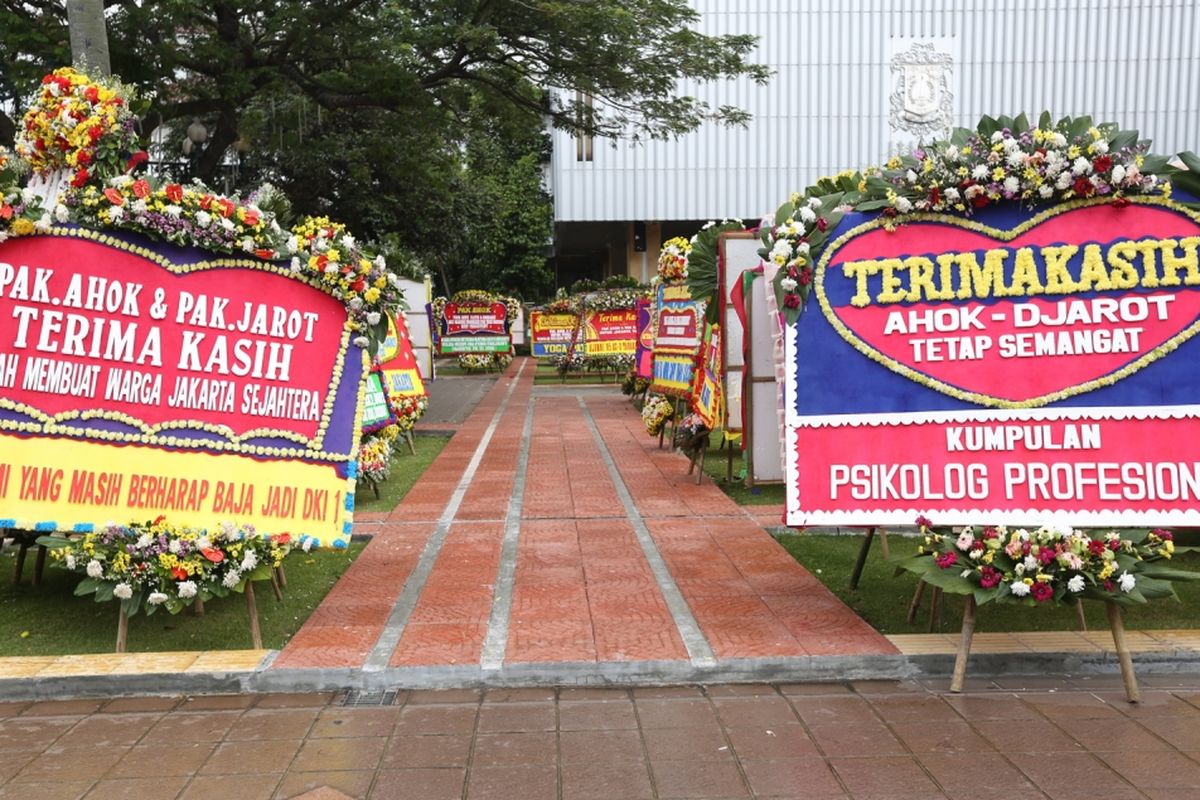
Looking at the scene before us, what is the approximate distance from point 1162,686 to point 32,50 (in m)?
12.5

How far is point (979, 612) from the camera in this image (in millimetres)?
6590

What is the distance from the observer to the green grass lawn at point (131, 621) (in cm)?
611

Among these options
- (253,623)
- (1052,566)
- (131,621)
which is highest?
(1052,566)

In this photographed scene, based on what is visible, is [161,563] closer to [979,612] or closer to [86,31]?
[86,31]

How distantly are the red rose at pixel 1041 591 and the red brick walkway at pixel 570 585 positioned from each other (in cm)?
85

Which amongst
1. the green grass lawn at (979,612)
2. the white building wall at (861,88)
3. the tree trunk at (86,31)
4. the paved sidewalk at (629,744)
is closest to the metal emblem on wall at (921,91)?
the white building wall at (861,88)

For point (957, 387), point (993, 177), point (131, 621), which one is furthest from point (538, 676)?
point (993, 177)

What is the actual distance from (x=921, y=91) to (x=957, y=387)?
38.3 meters

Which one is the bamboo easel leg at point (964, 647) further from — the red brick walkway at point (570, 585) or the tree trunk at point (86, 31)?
the tree trunk at point (86, 31)

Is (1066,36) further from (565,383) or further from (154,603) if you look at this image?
(154,603)

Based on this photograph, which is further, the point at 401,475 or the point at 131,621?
the point at 401,475

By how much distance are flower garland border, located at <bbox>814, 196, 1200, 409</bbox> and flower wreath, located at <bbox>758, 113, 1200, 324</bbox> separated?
0.05 meters

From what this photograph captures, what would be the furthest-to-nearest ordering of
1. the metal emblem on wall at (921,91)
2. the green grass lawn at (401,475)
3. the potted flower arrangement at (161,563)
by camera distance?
the metal emblem on wall at (921,91)
the green grass lawn at (401,475)
the potted flower arrangement at (161,563)

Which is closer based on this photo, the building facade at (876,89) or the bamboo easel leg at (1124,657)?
the bamboo easel leg at (1124,657)
